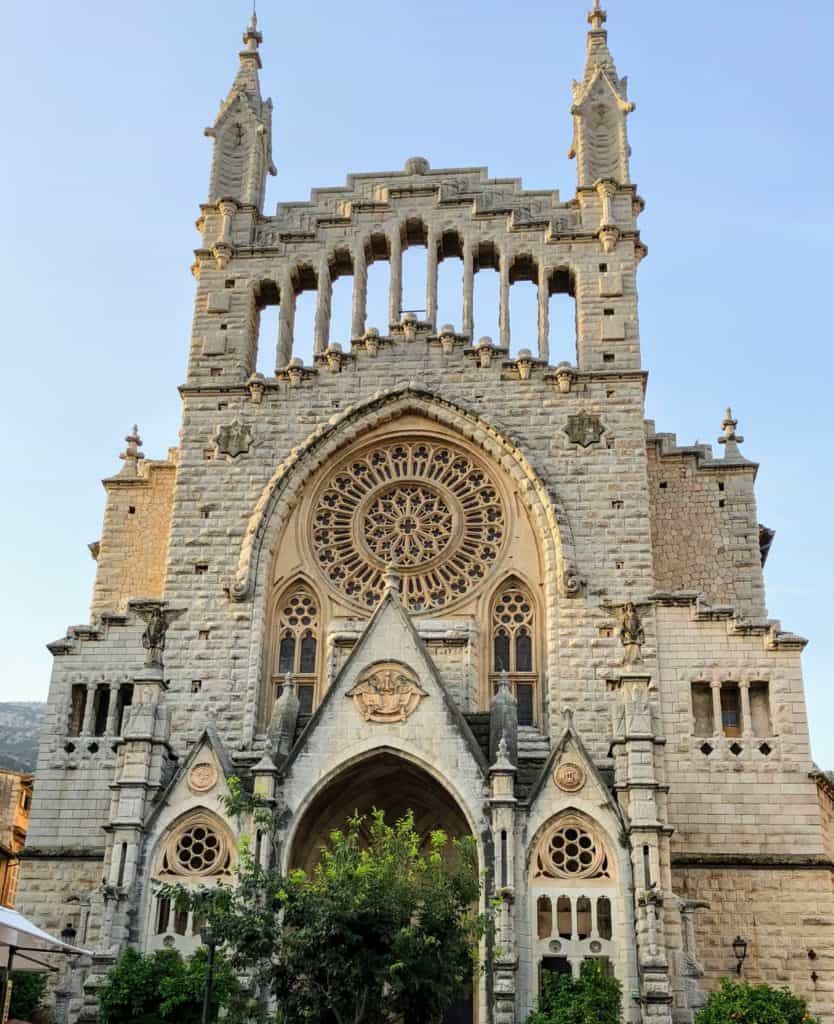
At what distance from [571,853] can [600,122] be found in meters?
17.9

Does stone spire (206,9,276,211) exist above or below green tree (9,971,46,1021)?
above

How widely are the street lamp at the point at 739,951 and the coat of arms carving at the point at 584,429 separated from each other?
10.1 meters

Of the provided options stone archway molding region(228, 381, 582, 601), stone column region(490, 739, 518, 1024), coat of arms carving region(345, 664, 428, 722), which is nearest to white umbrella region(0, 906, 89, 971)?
stone column region(490, 739, 518, 1024)

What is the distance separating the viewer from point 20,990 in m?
21.9

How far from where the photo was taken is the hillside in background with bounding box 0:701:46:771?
265 ft

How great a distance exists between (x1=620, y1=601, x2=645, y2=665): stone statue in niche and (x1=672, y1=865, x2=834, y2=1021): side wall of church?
12.8 feet

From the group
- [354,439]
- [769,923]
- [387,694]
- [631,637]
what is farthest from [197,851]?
[769,923]

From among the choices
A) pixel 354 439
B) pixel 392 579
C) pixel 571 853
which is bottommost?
pixel 571 853

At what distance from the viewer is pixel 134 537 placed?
28844 mm

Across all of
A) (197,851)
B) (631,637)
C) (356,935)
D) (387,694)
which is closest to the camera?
(356,935)

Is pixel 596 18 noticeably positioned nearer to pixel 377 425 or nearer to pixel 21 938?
pixel 377 425

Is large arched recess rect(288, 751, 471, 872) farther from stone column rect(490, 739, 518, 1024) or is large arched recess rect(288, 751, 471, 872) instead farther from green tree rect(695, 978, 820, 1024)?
green tree rect(695, 978, 820, 1024)

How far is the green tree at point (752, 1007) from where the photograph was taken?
19.6 meters

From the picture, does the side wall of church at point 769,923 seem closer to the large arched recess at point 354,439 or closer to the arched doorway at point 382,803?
the arched doorway at point 382,803
